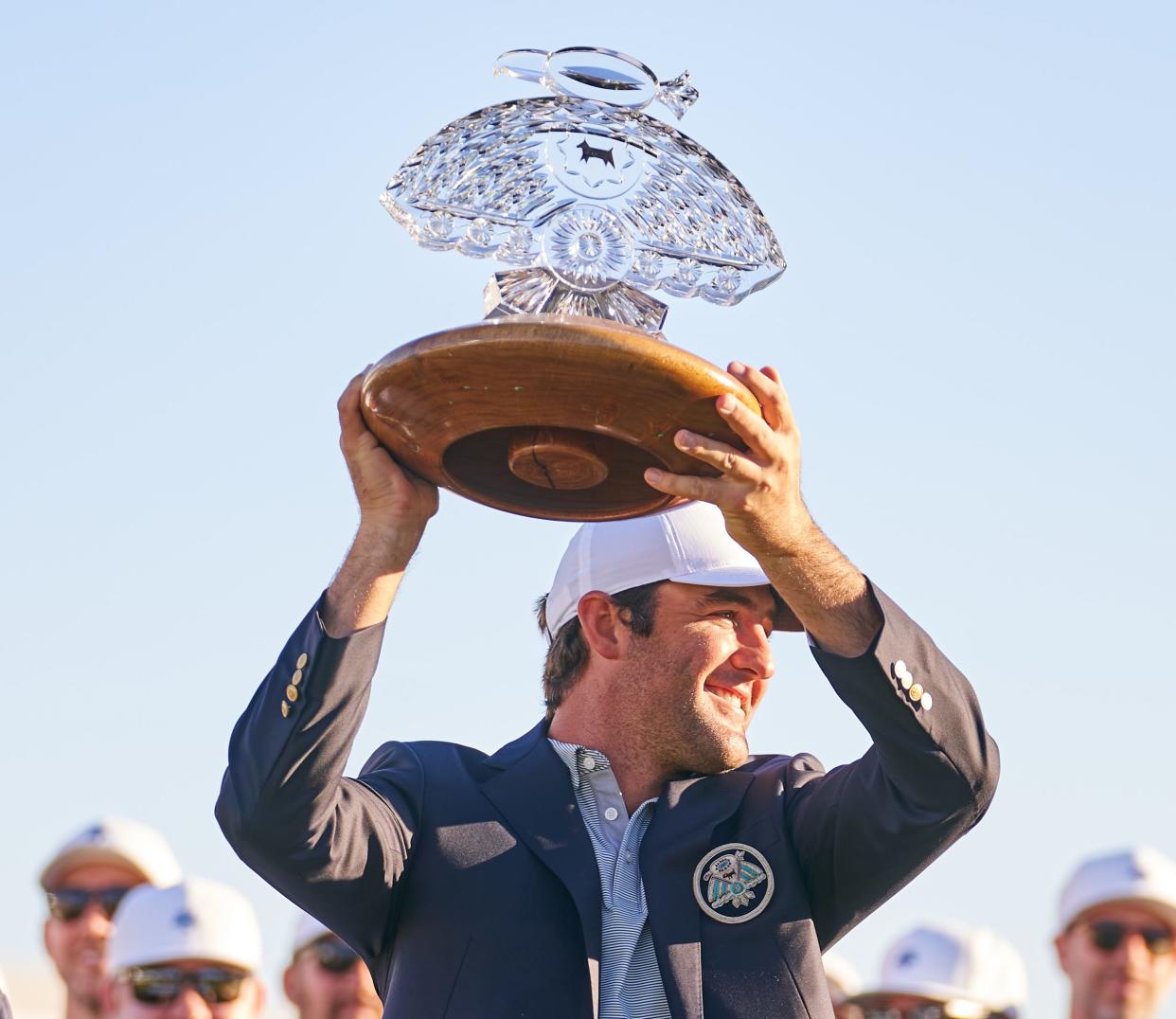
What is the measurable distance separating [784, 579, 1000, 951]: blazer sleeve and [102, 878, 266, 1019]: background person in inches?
145

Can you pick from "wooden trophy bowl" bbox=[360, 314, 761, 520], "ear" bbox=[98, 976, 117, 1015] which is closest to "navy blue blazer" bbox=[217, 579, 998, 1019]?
"wooden trophy bowl" bbox=[360, 314, 761, 520]

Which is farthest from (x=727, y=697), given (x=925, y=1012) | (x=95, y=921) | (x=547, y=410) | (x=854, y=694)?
(x=95, y=921)

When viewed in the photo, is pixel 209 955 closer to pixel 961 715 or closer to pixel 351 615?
pixel 351 615

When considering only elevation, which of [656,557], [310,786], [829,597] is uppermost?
[656,557]

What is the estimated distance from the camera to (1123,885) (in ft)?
31.9

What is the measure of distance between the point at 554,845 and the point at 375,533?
96cm

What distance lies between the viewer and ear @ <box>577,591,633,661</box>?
6.86 m

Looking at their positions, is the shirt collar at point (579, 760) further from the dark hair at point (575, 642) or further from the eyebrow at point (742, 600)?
the eyebrow at point (742, 600)

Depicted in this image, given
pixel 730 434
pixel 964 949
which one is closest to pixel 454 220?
pixel 730 434

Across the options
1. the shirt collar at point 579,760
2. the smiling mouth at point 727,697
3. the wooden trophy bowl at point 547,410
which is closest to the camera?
the wooden trophy bowl at point 547,410

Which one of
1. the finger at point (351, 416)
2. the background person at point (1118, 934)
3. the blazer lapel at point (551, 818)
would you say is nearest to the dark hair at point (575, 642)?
the blazer lapel at point (551, 818)

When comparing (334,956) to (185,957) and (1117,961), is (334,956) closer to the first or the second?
(185,957)

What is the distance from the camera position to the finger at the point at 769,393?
5.31m

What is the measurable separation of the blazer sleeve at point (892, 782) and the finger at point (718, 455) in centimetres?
62
